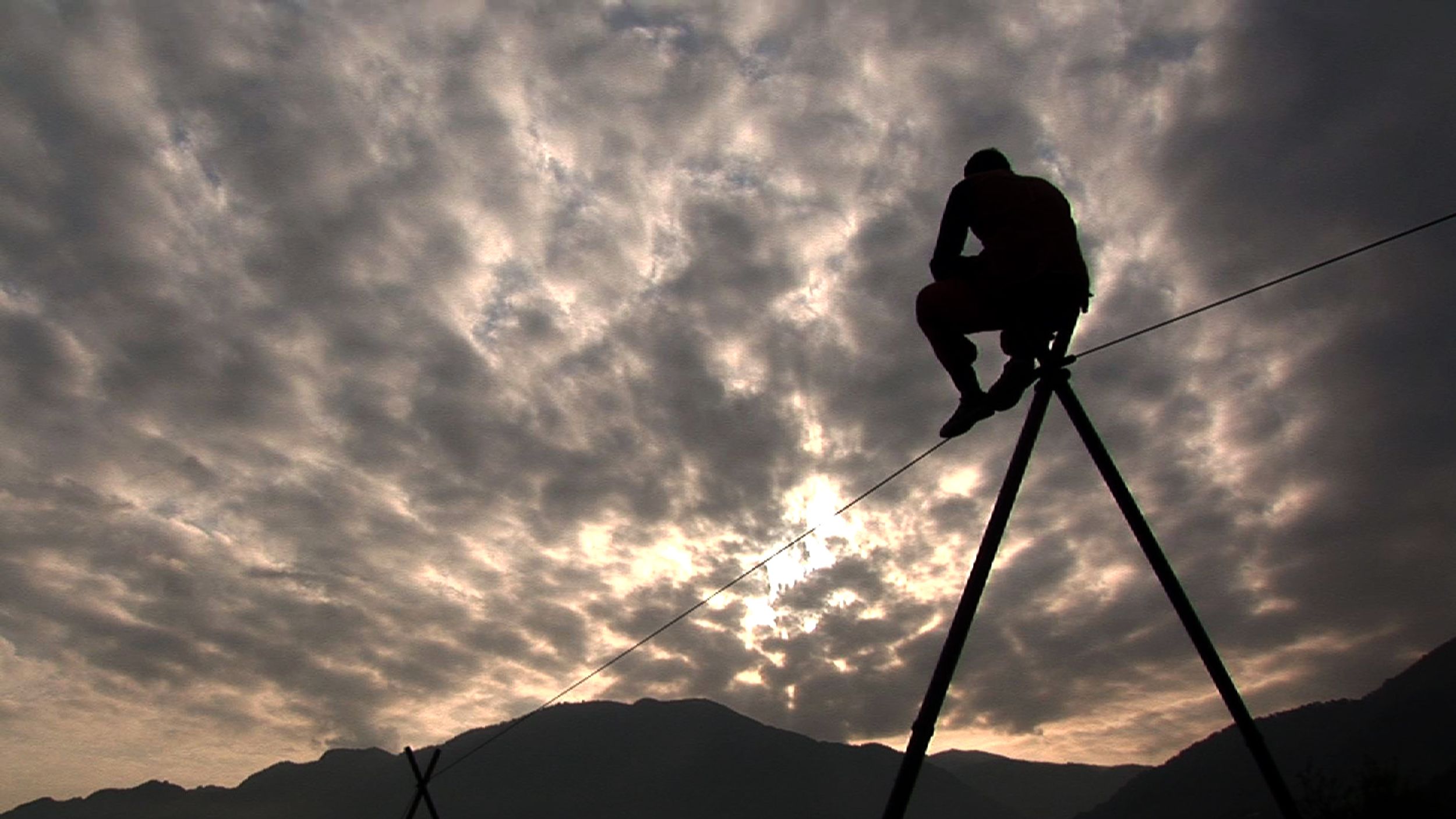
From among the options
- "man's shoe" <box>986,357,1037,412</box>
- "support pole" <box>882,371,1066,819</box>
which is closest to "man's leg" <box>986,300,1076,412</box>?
"man's shoe" <box>986,357,1037,412</box>

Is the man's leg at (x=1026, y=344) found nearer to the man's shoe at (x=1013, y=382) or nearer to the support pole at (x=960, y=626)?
the man's shoe at (x=1013, y=382)

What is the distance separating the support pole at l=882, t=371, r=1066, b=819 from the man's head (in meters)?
2.21

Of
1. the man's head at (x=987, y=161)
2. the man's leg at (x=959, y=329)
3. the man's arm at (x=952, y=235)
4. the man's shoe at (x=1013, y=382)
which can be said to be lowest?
the man's shoe at (x=1013, y=382)

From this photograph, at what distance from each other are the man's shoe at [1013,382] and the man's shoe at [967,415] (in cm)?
17

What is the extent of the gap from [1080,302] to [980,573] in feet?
7.54

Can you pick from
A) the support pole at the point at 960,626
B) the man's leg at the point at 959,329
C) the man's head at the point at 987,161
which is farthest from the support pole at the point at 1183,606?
the man's head at the point at 987,161

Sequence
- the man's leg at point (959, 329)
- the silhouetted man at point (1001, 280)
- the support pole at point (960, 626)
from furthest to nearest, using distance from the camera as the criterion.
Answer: the man's leg at point (959, 329) → the silhouetted man at point (1001, 280) → the support pole at point (960, 626)

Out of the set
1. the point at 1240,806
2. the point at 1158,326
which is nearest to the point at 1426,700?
the point at 1240,806

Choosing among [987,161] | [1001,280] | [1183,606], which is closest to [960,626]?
[1183,606]

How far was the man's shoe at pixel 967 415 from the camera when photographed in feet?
20.6

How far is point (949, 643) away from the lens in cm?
474

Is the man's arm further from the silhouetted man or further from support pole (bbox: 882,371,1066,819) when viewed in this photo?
support pole (bbox: 882,371,1066,819)

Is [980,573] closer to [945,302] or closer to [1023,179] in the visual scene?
[945,302]

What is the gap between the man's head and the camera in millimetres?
6445
